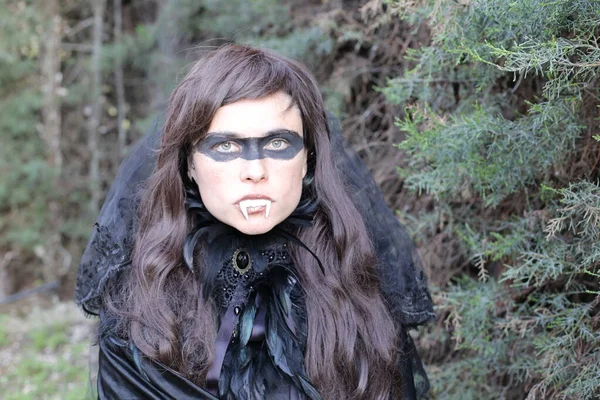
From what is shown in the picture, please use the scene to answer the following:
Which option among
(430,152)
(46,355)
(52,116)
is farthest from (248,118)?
(52,116)

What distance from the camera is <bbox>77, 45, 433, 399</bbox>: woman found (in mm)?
1990

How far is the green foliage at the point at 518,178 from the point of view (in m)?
2.00

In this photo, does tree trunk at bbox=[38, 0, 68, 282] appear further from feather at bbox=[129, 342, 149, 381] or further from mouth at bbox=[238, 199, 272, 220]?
mouth at bbox=[238, 199, 272, 220]

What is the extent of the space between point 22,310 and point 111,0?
9.92 ft

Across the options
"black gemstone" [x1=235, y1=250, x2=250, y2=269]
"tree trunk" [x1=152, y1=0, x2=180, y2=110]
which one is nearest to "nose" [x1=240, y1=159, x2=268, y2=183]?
"black gemstone" [x1=235, y1=250, x2=250, y2=269]

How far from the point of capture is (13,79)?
19.9 ft

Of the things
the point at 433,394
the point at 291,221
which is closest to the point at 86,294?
the point at 291,221

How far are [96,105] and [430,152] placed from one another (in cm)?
475

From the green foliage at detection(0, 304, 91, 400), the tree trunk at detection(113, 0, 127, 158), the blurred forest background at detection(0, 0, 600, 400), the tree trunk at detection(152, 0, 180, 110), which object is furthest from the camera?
the tree trunk at detection(113, 0, 127, 158)

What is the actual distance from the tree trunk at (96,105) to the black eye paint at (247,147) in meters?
4.61

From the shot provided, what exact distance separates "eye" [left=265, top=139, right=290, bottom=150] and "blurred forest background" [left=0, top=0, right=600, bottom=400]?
50cm

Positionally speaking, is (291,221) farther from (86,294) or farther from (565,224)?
(565,224)

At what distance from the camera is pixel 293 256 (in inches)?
87.4

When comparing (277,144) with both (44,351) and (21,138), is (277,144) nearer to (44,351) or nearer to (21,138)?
(44,351)
